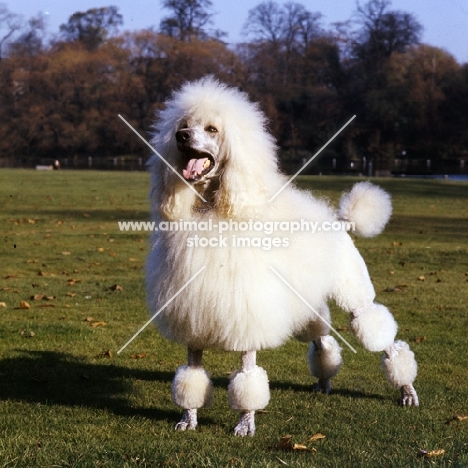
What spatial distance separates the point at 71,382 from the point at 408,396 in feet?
9.30

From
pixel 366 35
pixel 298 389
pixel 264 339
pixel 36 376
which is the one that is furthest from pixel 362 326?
pixel 366 35

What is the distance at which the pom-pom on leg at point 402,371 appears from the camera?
6781mm

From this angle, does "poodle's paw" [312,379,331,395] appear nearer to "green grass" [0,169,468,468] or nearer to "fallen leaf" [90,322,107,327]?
"green grass" [0,169,468,468]

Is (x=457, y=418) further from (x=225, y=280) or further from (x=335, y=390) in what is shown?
(x=225, y=280)


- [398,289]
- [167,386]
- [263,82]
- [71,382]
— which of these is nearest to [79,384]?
[71,382]

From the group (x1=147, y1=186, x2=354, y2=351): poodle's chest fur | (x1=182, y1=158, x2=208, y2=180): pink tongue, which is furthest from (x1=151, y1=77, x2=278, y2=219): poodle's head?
(x1=147, y1=186, x2=354, y2=351): poodle's chest fur

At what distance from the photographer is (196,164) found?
5543 mm

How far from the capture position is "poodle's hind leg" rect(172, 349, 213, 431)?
5840 mm

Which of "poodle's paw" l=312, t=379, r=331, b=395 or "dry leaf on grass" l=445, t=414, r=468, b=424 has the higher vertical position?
"dry leaf on grass" l=445, t=414, r=468, b=424

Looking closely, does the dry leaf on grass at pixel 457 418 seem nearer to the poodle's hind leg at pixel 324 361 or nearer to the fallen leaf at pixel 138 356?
the poodle's hind leg at pixel 324 361

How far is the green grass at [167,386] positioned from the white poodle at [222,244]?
49 centimetres

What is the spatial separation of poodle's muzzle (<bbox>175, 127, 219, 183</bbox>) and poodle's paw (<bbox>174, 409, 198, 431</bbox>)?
5.37 feet

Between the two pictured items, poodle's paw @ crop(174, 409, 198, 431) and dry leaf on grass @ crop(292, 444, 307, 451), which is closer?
dry leaf on grass @ crop(292, 444, 307, 451)

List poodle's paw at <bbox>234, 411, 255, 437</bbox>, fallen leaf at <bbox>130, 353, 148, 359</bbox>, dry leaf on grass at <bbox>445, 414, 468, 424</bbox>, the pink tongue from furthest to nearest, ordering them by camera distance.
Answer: fallen leaf at <bbox>130, 353, 148, 359</bbox> < dry leaf on grass at <bbox>445, 414, 468, 424</bbox> < poodle's paw at <bbox>234, 411, 255, 437</bbox> < the pink tongue
